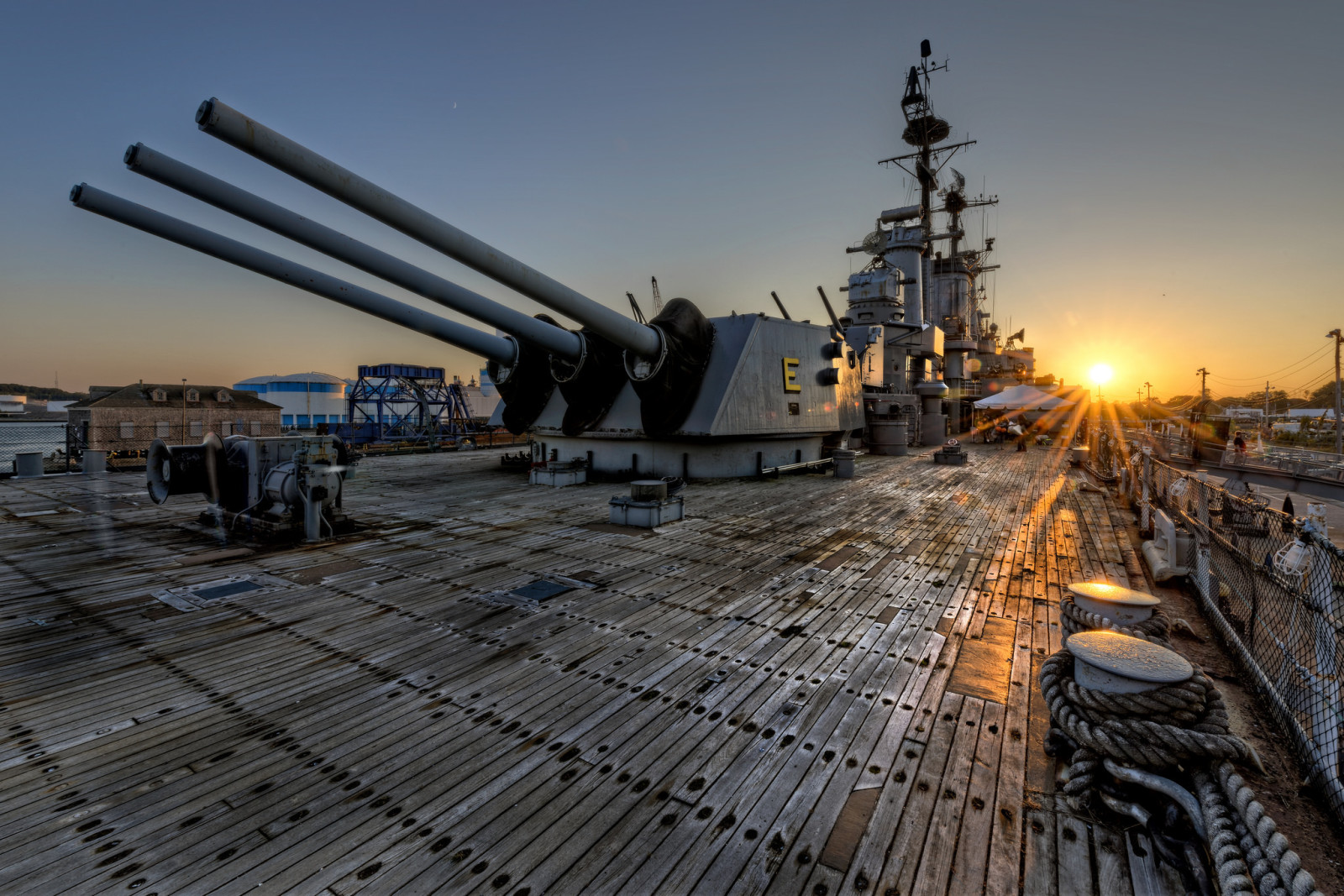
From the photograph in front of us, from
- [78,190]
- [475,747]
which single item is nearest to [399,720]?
[475,747]

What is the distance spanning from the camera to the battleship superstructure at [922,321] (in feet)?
70.8

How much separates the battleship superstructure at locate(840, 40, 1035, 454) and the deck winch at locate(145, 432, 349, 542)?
696 inches

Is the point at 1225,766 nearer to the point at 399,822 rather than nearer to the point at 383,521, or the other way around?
the point at 399,822

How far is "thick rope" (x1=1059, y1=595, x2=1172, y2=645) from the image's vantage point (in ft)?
11.5

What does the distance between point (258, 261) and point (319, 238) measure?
6.10ft

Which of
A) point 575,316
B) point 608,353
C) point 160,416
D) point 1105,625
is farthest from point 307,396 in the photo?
point 1105,625

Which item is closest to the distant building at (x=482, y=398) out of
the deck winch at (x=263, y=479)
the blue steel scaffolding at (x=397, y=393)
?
the blue steel scaffolding at (x=397, y=393)

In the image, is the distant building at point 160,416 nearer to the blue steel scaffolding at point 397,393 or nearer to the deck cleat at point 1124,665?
the blue steel scaffolding at point 397,393

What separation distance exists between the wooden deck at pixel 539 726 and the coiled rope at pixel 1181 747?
24cm

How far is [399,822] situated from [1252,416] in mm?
91450

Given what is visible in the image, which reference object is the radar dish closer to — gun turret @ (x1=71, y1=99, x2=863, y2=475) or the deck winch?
gun turret @ (x1=71, y1=99, x2=863, y2=475)

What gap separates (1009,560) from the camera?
6516mm

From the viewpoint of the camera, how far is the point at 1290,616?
352 centimetres

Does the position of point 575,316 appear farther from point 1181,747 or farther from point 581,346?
point 1181,747
